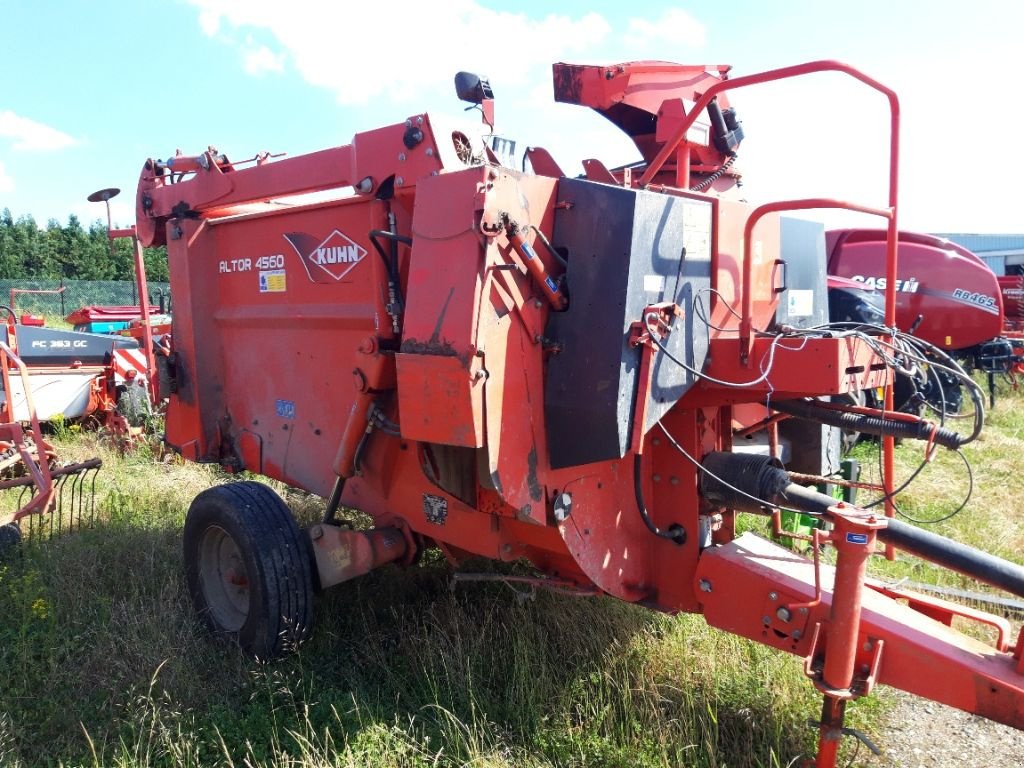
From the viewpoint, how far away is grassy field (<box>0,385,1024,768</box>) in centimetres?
299

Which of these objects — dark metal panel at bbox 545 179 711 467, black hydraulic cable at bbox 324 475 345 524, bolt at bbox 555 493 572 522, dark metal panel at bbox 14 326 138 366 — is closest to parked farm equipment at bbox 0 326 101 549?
dark metal panel at bbox 14 326 138 366

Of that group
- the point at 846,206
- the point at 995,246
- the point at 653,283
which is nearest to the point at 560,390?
the point at 653,283

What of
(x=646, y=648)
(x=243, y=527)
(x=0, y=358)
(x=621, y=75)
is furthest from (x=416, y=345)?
(x=0, y=358)

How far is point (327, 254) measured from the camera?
3580mm

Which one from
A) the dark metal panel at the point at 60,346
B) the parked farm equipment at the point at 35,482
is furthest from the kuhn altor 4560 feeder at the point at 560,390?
the dark metal panel at the point at 60,346

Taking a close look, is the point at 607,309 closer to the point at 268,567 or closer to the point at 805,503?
the point at 805,503

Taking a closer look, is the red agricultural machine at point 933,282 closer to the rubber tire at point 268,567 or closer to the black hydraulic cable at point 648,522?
the black hydraulic cable at point 648,522

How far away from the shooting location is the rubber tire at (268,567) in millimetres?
3418

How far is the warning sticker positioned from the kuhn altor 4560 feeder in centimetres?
2

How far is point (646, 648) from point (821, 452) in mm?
1456

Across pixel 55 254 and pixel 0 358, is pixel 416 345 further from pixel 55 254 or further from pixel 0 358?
pixel 55 254

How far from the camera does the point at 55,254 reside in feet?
135

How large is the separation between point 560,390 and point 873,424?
1.20 metres

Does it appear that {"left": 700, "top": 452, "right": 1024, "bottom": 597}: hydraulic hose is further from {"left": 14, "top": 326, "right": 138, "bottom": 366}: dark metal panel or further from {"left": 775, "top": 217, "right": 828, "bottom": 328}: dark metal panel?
{"left": 14, "top": 326, "right": 138, "bottom": 366}: dark metal panel
